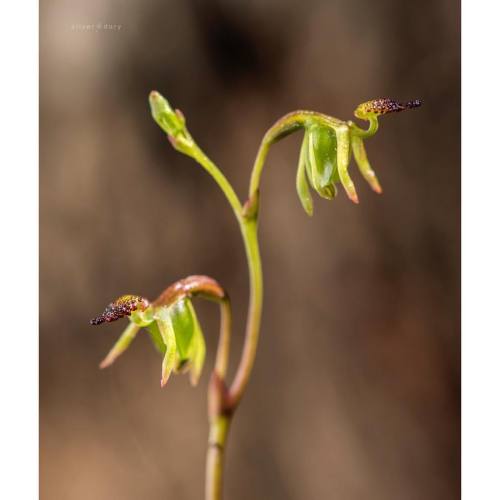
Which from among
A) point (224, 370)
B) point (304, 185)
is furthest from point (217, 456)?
point (304, 185)

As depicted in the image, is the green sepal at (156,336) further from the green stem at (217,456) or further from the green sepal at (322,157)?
the green sepal at (322,157)

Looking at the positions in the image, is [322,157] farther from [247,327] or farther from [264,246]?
[247,327]
